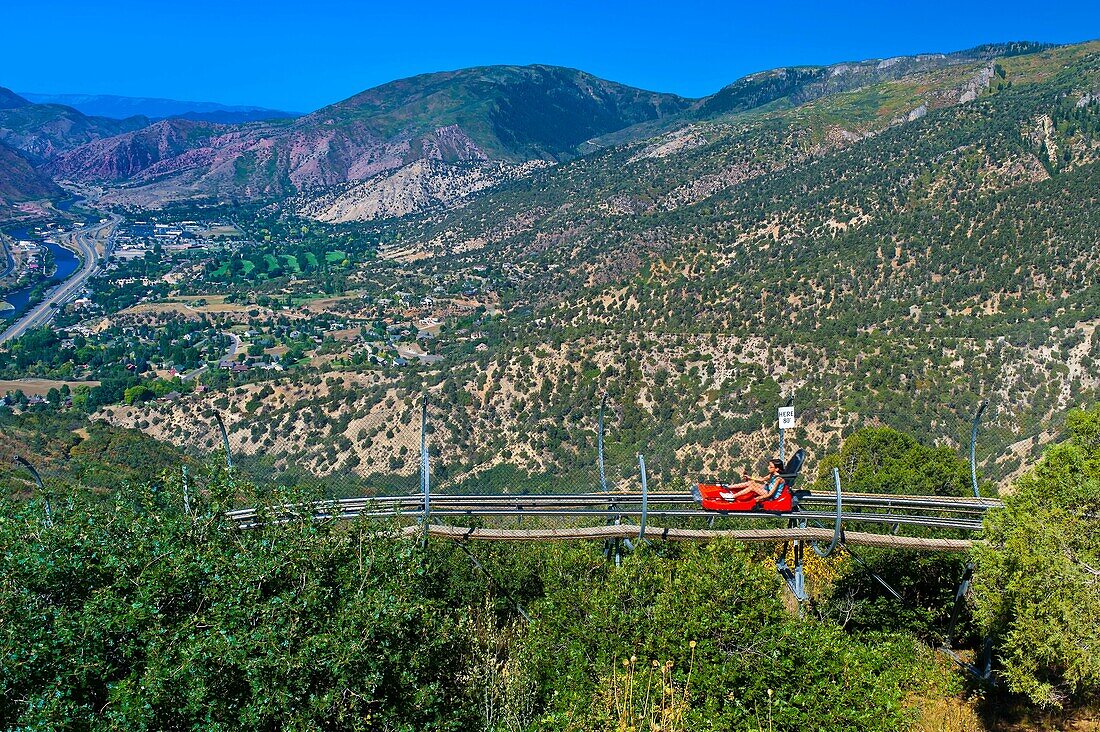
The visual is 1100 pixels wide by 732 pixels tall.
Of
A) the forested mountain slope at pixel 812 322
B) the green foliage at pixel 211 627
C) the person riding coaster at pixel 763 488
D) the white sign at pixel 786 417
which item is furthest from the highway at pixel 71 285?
the white sign at pixel 786 417

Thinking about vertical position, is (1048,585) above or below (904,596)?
above

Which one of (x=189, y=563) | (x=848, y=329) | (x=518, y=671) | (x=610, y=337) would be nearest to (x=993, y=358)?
(x=848, y=329)

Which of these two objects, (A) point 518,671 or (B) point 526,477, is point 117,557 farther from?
(B) point 526,477

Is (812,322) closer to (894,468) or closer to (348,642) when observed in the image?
(894,468)

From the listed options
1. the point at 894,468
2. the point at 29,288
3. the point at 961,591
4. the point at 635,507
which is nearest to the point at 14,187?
the point at 29,288

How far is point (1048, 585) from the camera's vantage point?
952 centimetres

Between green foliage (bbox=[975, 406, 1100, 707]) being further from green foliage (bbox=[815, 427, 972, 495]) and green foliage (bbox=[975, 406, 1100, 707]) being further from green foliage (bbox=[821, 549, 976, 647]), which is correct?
green foliage (bbox=[815, 427, 972, 495])

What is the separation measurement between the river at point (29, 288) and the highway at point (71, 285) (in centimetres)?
133

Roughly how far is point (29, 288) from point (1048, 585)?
13437 cm

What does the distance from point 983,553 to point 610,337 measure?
37696 mm

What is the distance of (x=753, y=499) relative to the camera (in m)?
→ 11.9

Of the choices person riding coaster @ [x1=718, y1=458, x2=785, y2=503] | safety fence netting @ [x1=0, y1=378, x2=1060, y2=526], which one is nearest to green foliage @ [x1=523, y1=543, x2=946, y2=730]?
person riding coaster @ [x1=718, y1=458, x2=785, y2=503]

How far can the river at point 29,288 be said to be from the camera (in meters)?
99.7

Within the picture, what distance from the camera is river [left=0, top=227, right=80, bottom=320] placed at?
9969 centimetres
